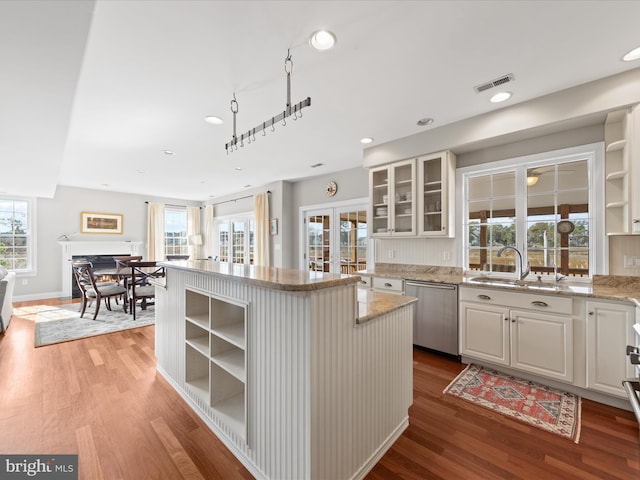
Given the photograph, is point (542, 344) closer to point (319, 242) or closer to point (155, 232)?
point (319, 242)

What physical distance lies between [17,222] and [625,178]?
1014 cm

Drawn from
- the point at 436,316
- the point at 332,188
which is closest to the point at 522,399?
the point at 436,316

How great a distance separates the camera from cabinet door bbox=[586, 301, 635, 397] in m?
2.11

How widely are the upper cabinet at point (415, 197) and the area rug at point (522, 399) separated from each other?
1575mm

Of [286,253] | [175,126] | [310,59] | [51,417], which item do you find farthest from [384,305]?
[286,253]

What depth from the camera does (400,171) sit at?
3779mm

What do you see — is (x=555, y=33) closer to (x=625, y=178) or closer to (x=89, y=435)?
(x=625, y=178)

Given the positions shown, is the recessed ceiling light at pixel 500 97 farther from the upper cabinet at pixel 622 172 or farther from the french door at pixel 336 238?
the french door at pixel 336 238

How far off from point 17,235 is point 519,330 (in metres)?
9.39

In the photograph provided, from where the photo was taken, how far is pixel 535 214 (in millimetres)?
3057

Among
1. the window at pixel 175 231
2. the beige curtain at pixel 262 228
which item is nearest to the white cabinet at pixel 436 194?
the beige curtain at pixel 262 228

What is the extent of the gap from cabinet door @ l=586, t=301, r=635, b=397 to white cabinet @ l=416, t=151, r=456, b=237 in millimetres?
1502

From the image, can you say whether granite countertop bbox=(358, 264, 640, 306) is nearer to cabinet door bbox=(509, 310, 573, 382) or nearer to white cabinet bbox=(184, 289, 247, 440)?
cabinet door bbox=(509, 310, 573, 382)

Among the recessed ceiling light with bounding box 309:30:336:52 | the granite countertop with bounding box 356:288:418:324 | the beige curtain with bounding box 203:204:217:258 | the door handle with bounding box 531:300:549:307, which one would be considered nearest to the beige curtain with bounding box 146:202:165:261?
the beige curtain with bounding box 203:204:217:258
